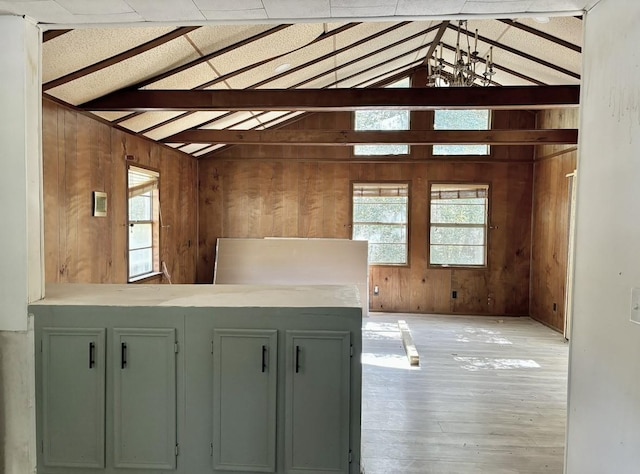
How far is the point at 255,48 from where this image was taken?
3594 millimetres

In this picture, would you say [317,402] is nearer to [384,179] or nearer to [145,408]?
[145,408]

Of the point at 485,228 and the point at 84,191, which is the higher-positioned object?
the point at 84,191

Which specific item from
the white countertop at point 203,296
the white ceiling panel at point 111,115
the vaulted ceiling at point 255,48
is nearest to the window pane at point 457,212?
the vaulted ceiling at point 255,48

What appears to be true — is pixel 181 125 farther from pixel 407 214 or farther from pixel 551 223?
pixel 551 223

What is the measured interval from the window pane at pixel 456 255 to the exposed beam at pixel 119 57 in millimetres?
5120

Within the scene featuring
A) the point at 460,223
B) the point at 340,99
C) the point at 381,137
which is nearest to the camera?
the point at 340,99

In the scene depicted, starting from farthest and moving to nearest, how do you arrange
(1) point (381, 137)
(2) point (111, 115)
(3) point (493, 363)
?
(1) point (381, 137)
(3) point (493, 363)
(2) point (111, 115)

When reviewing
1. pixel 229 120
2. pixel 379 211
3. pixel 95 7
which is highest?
pixel 229 120

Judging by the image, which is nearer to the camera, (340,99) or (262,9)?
(262,9)

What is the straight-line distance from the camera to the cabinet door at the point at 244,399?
6.71ft

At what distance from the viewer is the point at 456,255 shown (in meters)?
6.76

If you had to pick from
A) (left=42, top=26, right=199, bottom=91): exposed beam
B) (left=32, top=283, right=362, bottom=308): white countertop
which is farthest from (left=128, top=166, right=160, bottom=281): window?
(left=32, top=283, right=362, bottom=308): white countertop

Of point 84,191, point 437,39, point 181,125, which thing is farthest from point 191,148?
point 437,39

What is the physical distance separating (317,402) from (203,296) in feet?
2.83
